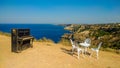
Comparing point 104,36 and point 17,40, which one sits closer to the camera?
point 17,40

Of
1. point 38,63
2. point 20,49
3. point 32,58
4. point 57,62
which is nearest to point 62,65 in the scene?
point 57,62

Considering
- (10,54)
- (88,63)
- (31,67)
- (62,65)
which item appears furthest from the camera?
(10,54)

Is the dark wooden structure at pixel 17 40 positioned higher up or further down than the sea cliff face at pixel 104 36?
higher up

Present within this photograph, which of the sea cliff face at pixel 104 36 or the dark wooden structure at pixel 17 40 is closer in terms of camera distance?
the dark wooden structure at pixel 17 40

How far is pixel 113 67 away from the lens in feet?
26.2

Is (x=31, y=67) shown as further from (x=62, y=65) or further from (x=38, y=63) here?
(x=62, y=65)

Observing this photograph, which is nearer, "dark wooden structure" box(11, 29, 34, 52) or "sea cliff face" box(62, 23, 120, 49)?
Answer: "dark wooden structure" box(11, 29, 34, 52)

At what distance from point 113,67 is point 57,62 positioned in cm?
263

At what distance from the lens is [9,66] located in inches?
282

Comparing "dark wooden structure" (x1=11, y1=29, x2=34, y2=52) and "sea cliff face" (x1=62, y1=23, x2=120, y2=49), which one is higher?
"dark wooden structure" (x1=11, y1=29, x2=34, y2=52)

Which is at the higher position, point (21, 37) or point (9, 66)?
point (21, 37)

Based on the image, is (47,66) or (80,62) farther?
(80,62)

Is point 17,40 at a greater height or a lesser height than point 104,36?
greater

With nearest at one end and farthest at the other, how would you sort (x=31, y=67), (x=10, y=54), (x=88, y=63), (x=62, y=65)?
(x=31, y=67), (x=62, y=65), (x=88, y=63), (x=10, y=54)
